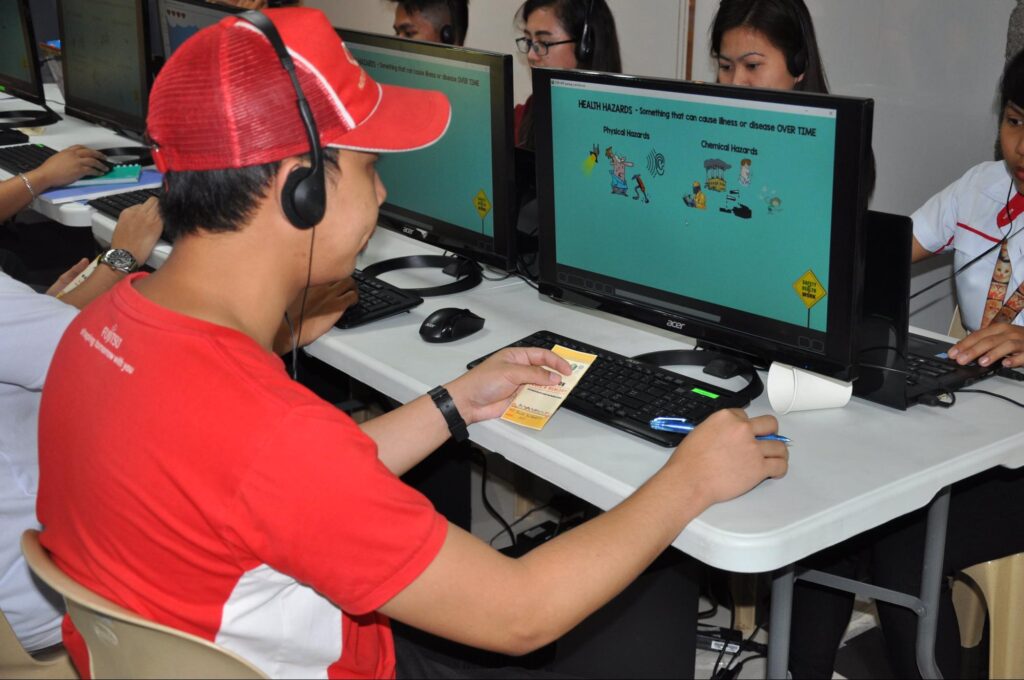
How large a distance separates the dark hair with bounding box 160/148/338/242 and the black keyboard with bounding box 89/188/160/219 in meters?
1.58

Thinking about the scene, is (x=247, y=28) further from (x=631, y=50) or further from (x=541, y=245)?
(x=631, y=50)

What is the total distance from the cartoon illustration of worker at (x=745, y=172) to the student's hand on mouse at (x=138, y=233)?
1262mm

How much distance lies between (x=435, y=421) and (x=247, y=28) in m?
0.60

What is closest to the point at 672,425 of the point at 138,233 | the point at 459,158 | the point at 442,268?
the point at 459,158

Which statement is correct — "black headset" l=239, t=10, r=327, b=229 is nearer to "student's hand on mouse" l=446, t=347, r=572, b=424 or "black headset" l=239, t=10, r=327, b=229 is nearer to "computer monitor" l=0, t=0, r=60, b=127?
"student's hand on mouse" l=446, t=347, r=572, b=424

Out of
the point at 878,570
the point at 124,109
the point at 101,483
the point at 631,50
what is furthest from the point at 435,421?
the point at 631,50

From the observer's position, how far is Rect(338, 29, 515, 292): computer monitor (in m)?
1.84

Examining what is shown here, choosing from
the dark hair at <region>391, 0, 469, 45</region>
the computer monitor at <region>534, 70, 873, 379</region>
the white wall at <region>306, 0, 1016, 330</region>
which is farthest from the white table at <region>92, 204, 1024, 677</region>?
the dark hair at <region>391, 0, 469, 45</region>

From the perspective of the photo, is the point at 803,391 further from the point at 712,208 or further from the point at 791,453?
the point at 712,208

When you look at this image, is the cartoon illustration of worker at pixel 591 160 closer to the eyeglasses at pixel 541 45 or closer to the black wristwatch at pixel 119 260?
the black wristwatch at pixel 119 260

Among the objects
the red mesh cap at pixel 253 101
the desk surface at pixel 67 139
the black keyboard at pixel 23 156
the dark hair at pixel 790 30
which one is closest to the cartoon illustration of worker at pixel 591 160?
the red mesh cap at pixel 253 101

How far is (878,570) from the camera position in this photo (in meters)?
1.76

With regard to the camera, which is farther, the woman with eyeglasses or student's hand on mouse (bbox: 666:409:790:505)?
the woman with eyeglasses

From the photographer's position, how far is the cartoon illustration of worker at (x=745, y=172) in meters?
1.42
